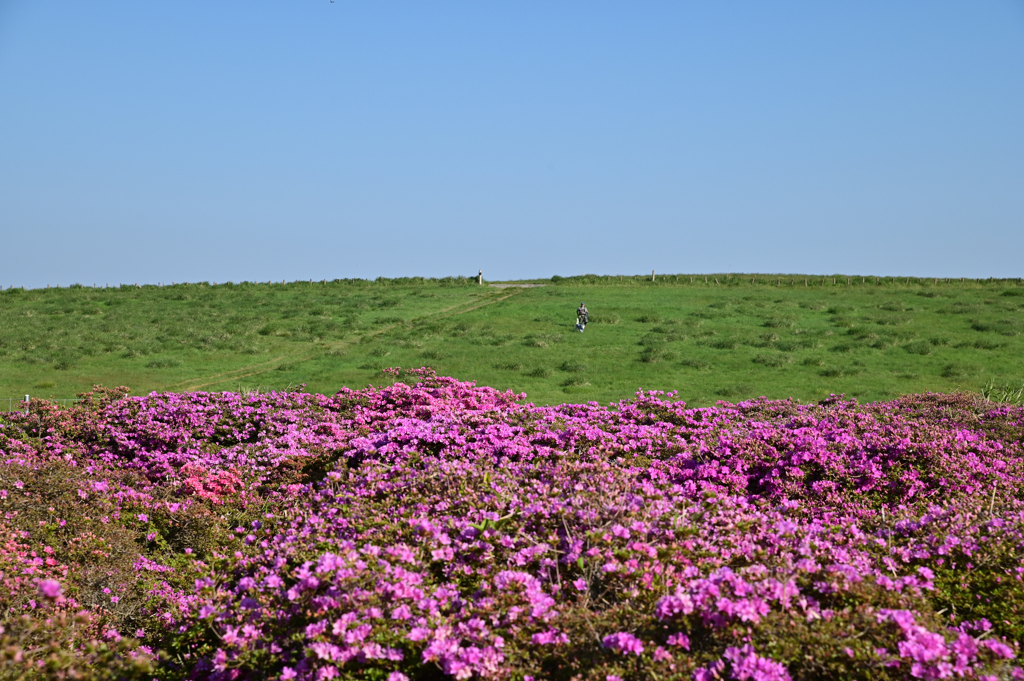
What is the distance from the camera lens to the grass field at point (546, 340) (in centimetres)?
2322

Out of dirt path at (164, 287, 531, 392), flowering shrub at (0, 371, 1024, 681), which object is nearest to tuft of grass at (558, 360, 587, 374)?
dirt path at (164, 287, 531, 392)

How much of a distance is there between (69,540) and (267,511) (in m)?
2.30

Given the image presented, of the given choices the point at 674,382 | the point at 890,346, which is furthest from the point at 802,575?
the point at 890,346

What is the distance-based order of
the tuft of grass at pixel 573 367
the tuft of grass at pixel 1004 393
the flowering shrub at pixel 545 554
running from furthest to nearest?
1. the tuft of grass at pixel 573 367
2. the tuft of grass at pixel 1004 393
3. the flowering shrub at pixel 545 554

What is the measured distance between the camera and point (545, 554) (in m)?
6.07

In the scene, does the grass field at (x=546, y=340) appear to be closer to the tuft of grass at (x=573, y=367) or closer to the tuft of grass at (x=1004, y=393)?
the tuft of grass at (x=573, y=367)

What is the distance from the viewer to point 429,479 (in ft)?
25.6

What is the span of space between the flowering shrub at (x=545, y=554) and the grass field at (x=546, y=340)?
1016 centimetres

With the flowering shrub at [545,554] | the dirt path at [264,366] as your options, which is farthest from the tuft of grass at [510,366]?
the flowering shrub at [545,554]

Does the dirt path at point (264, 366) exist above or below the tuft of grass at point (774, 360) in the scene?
below

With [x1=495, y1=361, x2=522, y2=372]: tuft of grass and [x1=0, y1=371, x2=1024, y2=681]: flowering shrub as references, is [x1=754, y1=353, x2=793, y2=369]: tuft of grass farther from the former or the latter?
[x1=0, y1=371, x2=1024, y2=681]: flowering shrub

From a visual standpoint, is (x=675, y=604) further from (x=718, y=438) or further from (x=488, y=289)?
(x=488, y=289)

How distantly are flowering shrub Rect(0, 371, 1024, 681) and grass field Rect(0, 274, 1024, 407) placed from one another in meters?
10.2

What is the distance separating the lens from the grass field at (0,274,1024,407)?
23219 mm
